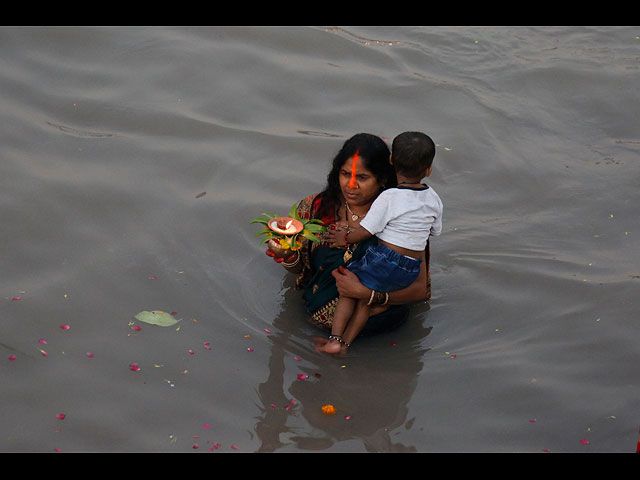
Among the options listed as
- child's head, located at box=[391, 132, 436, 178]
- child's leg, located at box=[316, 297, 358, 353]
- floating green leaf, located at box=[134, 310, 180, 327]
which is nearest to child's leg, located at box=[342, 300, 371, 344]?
child's leg, located at box=[316, 297, 358, 353]

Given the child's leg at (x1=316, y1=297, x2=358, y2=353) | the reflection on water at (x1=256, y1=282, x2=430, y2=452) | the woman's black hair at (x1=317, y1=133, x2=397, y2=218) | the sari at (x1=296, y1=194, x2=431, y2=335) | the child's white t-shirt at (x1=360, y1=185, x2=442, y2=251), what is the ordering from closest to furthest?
the reflection on water at (x1=256, y1=282, x2=430, y2=452) < the child's white t-shirt at (x1=360, y1=185, x2=442, y2=251) < the woman's black hair at (x1=317, y1=133, x2=397, y2=218) < the child's leg at (x1=316, y1=297, x2=358, y2=353) < the sari at (x1=296, y1=194, x2=431, y2=335)

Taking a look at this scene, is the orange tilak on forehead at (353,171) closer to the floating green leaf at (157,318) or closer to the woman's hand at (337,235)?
the woman's hand at (337,235)

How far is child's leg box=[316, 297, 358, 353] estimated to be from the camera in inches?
160

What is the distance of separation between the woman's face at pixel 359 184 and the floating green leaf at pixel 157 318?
1.14 meters

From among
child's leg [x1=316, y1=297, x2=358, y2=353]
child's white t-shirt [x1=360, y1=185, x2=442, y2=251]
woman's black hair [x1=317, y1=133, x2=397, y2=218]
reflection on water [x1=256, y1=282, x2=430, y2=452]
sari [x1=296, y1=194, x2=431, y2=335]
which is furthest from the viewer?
sari [x1=296, y1=194, x2=431, y2=335]

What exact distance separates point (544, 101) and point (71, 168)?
409 cm

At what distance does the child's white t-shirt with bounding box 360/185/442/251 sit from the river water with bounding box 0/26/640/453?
748mm

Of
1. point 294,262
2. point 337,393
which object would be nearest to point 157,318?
point 294,262

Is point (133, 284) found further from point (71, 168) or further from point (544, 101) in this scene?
point (544, 101)

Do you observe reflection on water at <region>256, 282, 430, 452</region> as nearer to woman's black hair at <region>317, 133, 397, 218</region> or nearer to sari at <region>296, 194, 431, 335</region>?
sari at <region>296, 194, 431, 335</region>

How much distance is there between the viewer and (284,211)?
5.27m

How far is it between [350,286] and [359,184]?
520 mm

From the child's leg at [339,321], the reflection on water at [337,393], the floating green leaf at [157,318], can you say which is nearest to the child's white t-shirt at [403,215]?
the child's leg at [339,321]

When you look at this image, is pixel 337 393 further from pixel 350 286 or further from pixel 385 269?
pixel 385 269
